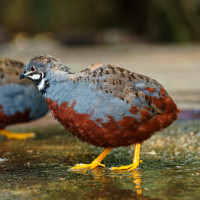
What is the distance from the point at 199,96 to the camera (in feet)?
27.5

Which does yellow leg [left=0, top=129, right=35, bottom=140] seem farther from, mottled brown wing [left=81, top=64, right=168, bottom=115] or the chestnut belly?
mottled brown wing [left=81, top=64, right=168, bottom=115]

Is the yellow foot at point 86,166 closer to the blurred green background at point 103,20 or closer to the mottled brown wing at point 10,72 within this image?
the mottled brown wing at point 10,72

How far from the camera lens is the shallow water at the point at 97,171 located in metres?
3.16

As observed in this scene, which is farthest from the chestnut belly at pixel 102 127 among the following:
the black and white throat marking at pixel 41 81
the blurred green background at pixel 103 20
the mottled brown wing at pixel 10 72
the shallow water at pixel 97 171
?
the blurred green background at pixel 103 20

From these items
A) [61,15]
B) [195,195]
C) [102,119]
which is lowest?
[195,195]

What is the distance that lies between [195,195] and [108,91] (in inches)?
44.7

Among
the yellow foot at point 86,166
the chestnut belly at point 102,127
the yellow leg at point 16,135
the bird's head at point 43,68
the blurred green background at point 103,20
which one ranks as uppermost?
the blurred green background at point 103,20

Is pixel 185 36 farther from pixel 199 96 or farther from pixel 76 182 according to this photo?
pixel 76 182

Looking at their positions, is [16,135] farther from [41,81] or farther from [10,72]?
[41,81]

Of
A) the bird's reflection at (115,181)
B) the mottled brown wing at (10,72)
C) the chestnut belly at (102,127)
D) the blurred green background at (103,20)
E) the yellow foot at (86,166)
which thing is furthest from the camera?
the blurred green background at (103,20)

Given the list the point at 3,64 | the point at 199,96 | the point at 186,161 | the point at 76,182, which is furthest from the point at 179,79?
the point at 76,182

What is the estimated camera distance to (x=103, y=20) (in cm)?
2556

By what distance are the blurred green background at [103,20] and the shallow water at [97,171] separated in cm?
1501

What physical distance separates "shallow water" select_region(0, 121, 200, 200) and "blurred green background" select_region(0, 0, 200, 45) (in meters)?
15.0
